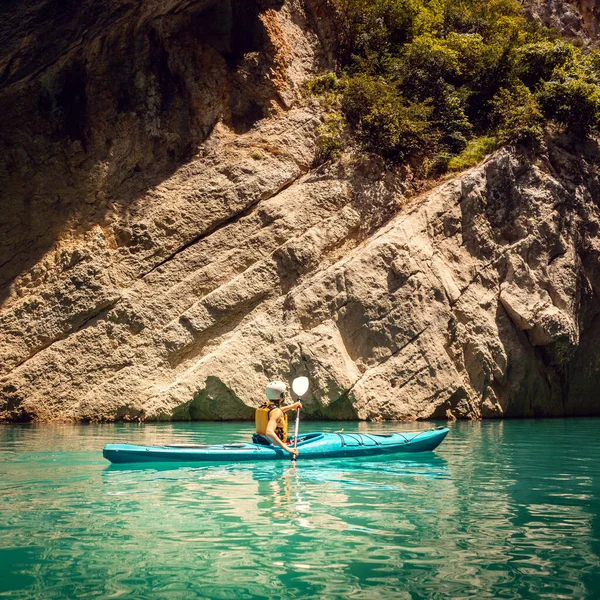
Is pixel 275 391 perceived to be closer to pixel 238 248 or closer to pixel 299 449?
pixel 299 449

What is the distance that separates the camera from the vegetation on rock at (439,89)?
22172 mm

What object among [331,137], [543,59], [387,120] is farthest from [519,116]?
[331,137]

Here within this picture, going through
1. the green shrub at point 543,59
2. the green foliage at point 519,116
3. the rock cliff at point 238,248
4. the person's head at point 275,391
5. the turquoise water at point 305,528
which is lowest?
the turquoise water at point 305,528

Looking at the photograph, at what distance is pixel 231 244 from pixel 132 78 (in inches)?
248

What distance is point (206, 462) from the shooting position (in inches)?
398

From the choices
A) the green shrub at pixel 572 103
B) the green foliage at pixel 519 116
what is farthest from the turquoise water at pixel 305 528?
the green shrub at pixel 572 103

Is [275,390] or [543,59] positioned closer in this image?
[275,390]

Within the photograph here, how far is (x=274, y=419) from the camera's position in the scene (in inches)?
407

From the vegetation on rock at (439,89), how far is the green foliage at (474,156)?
1.5 inches

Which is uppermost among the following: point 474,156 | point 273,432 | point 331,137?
point 331,137

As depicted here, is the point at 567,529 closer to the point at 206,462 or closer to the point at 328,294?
the point at 206,462

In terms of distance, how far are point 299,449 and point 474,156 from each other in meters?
14.1

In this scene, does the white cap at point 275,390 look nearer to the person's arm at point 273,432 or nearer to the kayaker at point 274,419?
the kayaker at point 274,419

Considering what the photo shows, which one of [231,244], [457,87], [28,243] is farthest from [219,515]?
[457,87]
